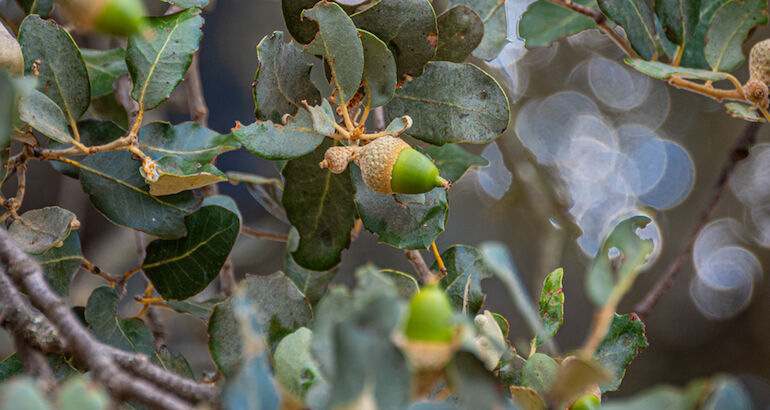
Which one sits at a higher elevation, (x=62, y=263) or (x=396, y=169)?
(x=396, y=169)

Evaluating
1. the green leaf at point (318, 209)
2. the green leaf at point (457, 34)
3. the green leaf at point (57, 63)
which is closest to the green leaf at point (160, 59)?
the green leaf at point (57, 63)

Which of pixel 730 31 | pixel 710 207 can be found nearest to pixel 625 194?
pixel 710 207

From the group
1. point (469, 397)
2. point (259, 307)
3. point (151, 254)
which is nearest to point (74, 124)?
point (151, 254)

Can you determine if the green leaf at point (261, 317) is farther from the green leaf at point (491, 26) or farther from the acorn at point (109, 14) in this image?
the green leaf at point (491, 26)

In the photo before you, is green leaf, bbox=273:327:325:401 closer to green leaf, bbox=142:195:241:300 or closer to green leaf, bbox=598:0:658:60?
green leaf, bbox=142:195:241:300

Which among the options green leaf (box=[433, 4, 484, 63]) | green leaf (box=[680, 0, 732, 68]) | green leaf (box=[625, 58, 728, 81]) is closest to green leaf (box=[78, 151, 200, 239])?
green leaf (box=[433, 4, 484, 63])

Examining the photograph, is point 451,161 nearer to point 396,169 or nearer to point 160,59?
point 396,169
